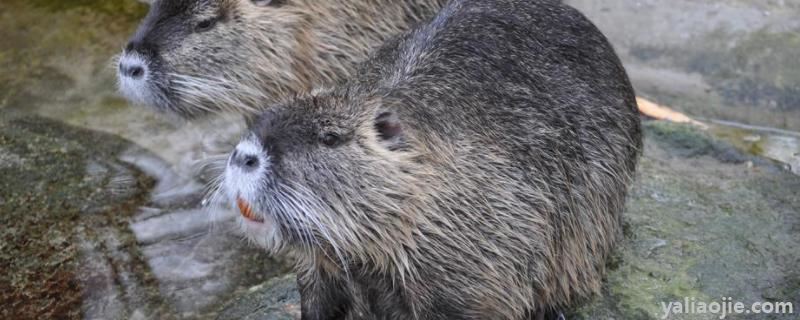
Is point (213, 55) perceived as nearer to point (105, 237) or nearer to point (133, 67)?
point (133, 67)

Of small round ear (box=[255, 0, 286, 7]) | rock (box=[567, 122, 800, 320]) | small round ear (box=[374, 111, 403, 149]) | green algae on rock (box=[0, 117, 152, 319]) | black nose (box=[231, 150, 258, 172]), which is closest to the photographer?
black nose (box=[231, 150, 258, 172])

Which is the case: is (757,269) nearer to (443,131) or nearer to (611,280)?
(611,280)

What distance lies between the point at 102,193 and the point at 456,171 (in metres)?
1.83

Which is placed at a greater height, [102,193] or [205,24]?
[205,24]

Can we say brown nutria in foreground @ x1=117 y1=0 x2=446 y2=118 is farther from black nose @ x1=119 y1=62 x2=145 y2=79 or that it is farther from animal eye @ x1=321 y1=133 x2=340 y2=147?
animal eye @ x1=321 y1=133 x2=340 y2=147

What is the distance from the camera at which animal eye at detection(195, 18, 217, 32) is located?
3.53 meters

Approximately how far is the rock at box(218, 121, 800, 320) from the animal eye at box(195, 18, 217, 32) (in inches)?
33.8

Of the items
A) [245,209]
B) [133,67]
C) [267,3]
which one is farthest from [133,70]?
[245,209]

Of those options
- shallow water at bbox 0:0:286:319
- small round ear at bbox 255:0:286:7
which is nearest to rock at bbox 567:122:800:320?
shallow water at bbox 0:0:286:319

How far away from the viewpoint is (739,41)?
5.20 meters

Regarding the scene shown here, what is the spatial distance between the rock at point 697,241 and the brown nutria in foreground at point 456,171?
0.47 ft

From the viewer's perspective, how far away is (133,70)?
11.5ft

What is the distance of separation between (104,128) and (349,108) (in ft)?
7.00

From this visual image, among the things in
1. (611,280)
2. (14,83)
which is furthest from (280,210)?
(14,83)
